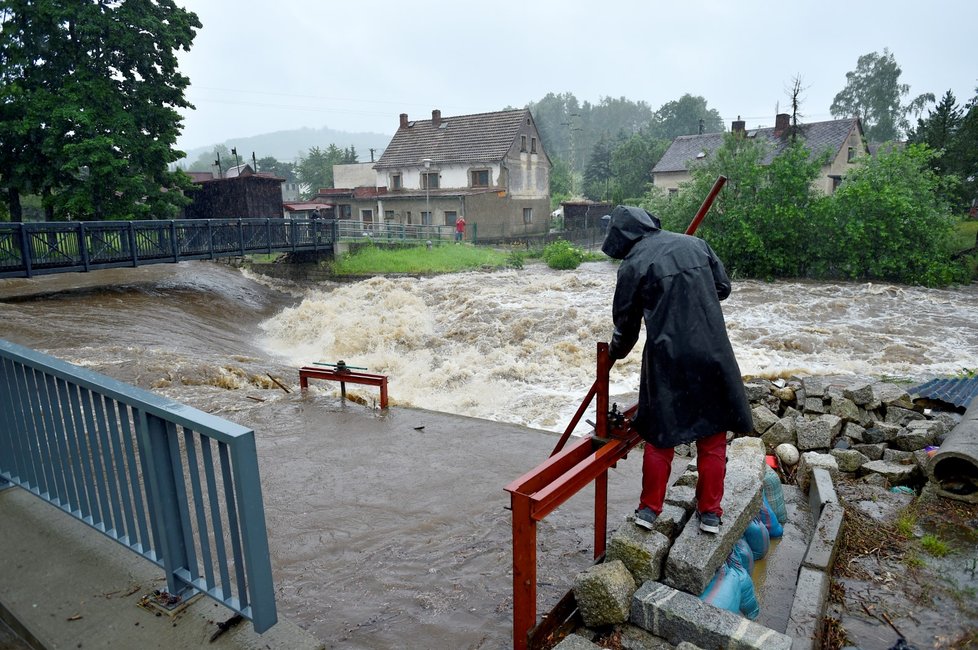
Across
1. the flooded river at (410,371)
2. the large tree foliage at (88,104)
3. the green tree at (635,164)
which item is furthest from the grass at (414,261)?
the green tree at (635,164)

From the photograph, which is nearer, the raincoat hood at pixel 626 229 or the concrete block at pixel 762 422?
the raincoat hood at pixel 626 229

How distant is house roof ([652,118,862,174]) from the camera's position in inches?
1404

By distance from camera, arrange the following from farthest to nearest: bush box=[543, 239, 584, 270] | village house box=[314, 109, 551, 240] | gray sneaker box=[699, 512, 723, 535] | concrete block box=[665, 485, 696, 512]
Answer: village house box=[314, 109, 551, 240], bush box=[543, 239, 584, 270], concrete block box=[665, 485, 696, 512], gray sneaker box=[699, 512, 723, 535]

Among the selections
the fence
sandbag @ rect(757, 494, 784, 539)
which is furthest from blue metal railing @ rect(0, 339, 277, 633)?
the fence

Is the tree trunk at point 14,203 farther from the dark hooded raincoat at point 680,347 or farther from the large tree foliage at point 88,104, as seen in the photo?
the dark hooded raincoat at point 680,347

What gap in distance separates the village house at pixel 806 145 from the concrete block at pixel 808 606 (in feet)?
108

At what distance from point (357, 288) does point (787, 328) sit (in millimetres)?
13809

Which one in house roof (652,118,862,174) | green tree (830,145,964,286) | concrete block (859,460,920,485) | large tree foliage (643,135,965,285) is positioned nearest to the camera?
concrete block (859,460,920,485)

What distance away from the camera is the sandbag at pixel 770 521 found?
4.26 meters

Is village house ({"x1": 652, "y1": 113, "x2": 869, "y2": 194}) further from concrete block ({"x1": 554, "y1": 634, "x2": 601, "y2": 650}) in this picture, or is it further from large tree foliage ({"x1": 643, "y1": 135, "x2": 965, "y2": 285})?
concrete block ({"x1": 554, "y1": 634, "x2": 601, "y2": 650})

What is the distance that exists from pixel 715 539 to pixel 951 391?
5769 millimetres

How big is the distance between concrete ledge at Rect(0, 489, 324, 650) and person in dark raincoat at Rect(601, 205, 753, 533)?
1.97 metres

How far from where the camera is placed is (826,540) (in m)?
3.88

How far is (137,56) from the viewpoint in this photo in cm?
2167
